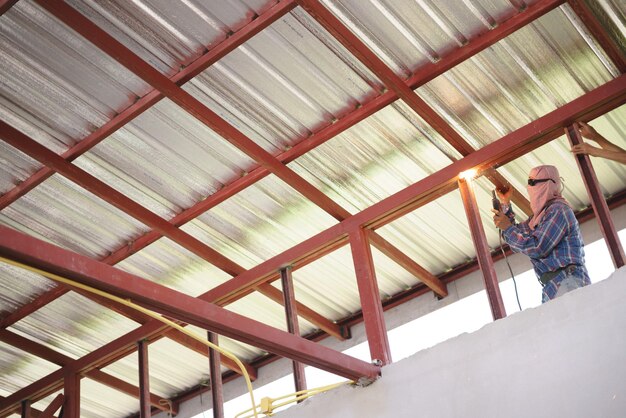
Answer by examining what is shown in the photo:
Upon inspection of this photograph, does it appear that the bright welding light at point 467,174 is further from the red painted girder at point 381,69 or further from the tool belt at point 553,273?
the tool belt at point 553,273

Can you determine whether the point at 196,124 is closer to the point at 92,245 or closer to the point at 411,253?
the point at 92,245

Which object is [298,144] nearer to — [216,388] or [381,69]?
[381,69]

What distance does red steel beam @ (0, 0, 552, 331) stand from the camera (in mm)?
8969

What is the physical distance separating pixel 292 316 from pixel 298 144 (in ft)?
6.13

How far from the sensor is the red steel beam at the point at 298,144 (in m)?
8.97

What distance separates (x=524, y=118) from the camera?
1016 centimetres

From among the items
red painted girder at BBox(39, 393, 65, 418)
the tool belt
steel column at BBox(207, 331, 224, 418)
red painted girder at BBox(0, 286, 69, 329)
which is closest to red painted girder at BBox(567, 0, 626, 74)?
the tool belt

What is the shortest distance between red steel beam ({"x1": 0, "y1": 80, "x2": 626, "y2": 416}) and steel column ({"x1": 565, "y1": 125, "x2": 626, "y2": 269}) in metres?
0.22

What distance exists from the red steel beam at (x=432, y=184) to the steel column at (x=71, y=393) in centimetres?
35

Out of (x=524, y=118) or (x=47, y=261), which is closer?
(x=47, y=261)

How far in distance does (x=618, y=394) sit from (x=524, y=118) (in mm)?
3875

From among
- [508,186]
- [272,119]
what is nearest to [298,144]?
[272,119]

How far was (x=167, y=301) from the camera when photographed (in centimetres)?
704

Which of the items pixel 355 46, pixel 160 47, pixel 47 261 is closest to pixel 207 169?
pixel 160 47
